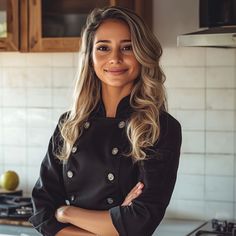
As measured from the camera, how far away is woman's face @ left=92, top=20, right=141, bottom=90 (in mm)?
1759

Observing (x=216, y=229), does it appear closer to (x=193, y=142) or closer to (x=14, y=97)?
(x=193, y=142)

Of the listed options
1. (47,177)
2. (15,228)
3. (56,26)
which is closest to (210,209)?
(15,228)

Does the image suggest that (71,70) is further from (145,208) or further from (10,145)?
(145,208)

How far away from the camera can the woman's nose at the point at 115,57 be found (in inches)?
69.0

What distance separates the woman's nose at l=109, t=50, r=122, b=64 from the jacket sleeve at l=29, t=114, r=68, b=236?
1.03ft

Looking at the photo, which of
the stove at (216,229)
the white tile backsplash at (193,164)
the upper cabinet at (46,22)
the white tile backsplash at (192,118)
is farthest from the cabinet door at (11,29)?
the stove at (216,229)

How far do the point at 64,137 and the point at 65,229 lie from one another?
258 millimetres

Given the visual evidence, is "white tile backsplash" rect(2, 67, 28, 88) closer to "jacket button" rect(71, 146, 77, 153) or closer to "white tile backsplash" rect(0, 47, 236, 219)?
"white tile backsplash" rect(0, 47, 236, 219)

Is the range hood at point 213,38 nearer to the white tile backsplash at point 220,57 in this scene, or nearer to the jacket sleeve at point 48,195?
the white tile backsplash at point 220,57

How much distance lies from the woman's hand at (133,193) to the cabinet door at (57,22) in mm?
1272

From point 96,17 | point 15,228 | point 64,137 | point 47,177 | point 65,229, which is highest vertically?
point 96,17

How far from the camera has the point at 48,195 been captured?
6.12ft

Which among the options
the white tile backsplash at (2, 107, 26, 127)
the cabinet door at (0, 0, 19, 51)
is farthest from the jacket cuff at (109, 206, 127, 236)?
the white tile backsplash at (2, 107, 26, 127)

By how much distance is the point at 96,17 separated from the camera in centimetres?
184
